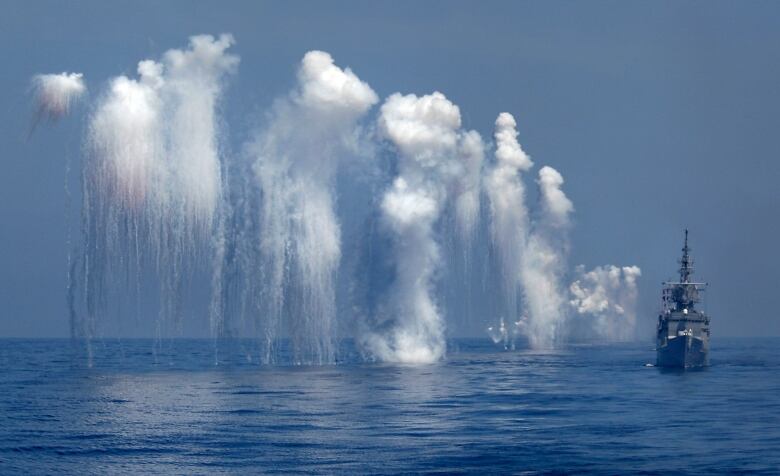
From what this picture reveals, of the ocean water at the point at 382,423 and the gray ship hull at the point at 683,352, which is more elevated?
the gray ship hull at the point at 683,352

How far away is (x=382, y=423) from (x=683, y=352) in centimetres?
9027

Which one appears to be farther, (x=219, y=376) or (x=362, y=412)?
(x=219, y=376)

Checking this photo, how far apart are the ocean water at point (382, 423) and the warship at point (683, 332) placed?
1854 cm

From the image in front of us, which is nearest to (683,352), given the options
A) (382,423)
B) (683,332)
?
(683,332)

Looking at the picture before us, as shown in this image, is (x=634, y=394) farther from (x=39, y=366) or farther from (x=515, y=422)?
(x=39, y=366)

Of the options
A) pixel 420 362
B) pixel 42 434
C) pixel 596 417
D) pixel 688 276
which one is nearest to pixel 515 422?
pixel 596 417

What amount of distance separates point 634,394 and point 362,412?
38912mm

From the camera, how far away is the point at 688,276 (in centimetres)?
18962

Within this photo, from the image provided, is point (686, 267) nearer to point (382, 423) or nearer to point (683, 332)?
point (683, 332)

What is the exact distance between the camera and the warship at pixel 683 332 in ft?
579

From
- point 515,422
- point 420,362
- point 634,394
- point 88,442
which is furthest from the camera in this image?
A: point 420,362

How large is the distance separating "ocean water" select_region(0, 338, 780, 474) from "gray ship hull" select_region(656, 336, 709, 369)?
1799cm

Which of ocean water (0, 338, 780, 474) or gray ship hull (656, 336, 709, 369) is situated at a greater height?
gray ship hull (656, 336, 709, 369)

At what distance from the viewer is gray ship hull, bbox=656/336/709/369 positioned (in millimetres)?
176375
